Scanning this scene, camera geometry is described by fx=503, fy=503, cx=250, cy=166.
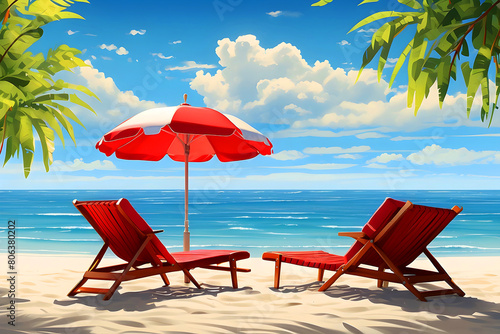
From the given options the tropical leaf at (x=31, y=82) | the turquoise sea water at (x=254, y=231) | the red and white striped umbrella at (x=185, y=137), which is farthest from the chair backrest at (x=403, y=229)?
the turquoise sea water at (x=254, y=231)

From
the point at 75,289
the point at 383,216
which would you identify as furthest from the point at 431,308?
the point at 75,289

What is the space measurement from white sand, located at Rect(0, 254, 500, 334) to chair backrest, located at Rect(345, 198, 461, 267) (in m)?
0.42

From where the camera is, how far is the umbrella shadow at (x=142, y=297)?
14.1 ft

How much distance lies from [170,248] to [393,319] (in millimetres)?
13451

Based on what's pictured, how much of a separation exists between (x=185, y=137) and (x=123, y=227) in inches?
78.4

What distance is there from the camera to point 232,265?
5.23 metres

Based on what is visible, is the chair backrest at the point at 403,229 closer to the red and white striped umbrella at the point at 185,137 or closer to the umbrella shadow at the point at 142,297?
the umbrella shadow at the point at 142,297

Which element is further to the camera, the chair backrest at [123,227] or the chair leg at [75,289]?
the chair leg at [75,289]

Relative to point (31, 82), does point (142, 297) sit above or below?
below

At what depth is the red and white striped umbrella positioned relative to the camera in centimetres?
504

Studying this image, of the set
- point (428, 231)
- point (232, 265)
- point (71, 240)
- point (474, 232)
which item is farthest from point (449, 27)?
point (474, 232)

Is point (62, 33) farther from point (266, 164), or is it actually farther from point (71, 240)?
point (71, 240)

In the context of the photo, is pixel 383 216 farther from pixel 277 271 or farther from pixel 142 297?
pixel 142 297

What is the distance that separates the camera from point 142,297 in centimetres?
472
